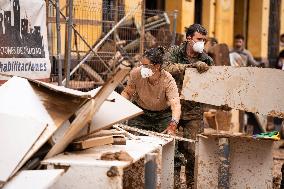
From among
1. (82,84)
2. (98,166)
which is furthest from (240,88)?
(82,84)

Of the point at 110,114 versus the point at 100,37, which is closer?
the point at 110,114

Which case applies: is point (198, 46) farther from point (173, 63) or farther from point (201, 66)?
point (201, 66)

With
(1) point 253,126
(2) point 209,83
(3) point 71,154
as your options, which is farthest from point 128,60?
(3) point 71,154

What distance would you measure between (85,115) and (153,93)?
2.55 meters

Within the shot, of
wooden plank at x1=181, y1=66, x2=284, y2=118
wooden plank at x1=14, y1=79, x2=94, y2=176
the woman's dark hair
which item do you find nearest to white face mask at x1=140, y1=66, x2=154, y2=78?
the woman's dark hair

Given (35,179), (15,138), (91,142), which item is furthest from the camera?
(91,142)

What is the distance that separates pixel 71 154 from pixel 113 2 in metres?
8.83

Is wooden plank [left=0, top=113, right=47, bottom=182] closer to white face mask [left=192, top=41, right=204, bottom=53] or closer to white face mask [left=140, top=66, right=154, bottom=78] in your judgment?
white face mask [left=140, top=66, right=154, bottom=78]

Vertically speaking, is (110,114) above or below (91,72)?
above

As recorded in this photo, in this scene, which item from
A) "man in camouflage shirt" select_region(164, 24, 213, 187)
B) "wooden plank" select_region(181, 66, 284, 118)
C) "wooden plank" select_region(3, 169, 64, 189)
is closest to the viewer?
"wooden plank" select_region(3, 169, 64, 189)

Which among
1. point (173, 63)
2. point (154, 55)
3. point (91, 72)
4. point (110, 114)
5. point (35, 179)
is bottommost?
point (35, 179)

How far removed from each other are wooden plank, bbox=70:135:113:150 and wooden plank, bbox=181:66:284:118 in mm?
1859

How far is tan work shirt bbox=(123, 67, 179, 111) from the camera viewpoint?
7613 millimetres

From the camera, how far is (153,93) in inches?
304
